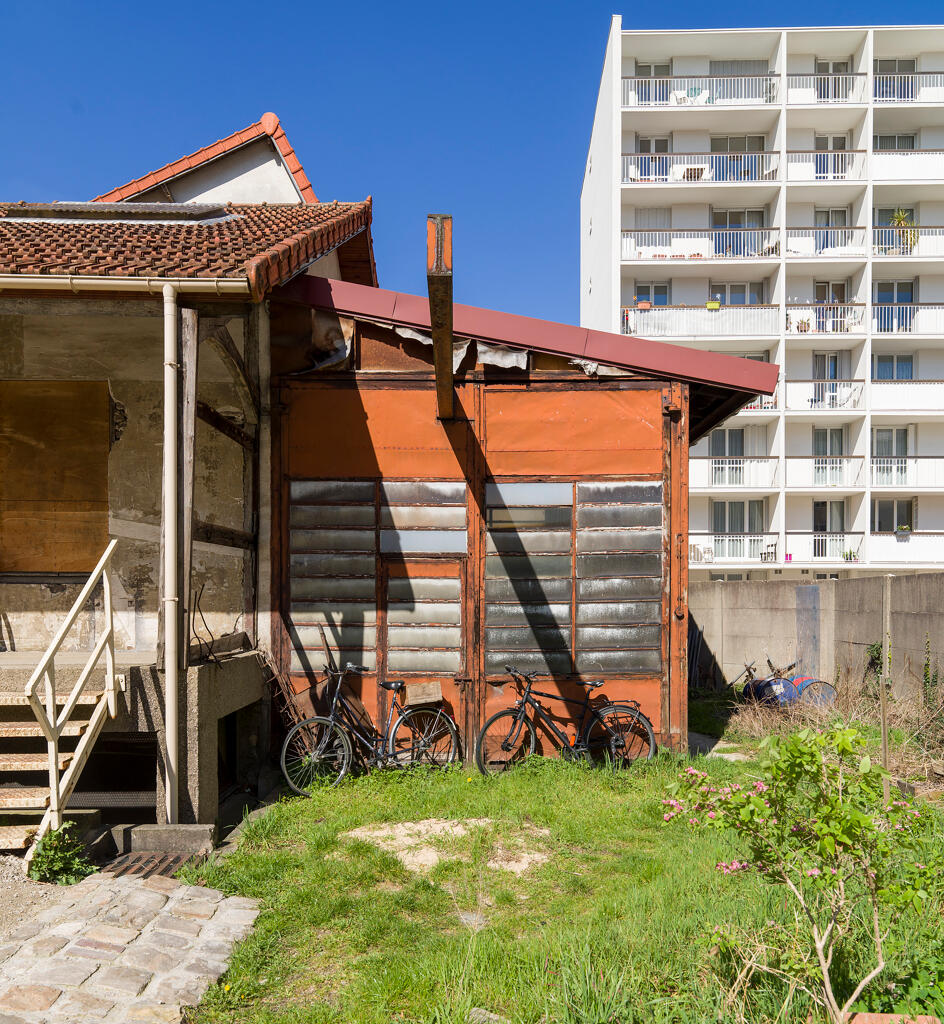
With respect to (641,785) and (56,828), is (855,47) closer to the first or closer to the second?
(641,785)

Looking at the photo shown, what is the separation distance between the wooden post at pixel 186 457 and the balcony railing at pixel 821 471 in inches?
851

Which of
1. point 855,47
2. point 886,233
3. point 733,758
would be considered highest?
point 855,47

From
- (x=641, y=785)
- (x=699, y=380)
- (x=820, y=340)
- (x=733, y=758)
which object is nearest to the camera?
(x=641, y=785)

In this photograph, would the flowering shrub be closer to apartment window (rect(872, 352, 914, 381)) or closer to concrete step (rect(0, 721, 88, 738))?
concrete step (rect(0, 721, 88, 738))

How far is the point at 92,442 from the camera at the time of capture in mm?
7871

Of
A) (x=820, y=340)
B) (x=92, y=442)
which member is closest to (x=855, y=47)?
(x=820, y=340)

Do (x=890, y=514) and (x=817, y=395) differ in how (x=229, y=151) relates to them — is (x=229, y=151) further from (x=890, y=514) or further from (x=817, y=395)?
(x=890, y=514)

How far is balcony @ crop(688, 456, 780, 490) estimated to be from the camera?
2375 centimetres

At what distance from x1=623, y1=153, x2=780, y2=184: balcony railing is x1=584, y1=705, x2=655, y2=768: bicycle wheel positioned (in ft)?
70.0

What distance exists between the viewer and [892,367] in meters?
25.1

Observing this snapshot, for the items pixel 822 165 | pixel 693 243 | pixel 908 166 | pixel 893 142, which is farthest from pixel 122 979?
pixel 893 142

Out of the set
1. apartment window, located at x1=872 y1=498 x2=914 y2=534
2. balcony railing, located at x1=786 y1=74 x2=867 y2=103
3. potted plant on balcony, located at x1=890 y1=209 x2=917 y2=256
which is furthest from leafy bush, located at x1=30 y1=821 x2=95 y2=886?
balcony railing, located at x1=786 y1=74 x2=867 y2=103

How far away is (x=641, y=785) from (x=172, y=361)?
5.33m

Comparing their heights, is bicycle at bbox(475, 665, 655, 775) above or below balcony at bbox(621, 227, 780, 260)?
below
